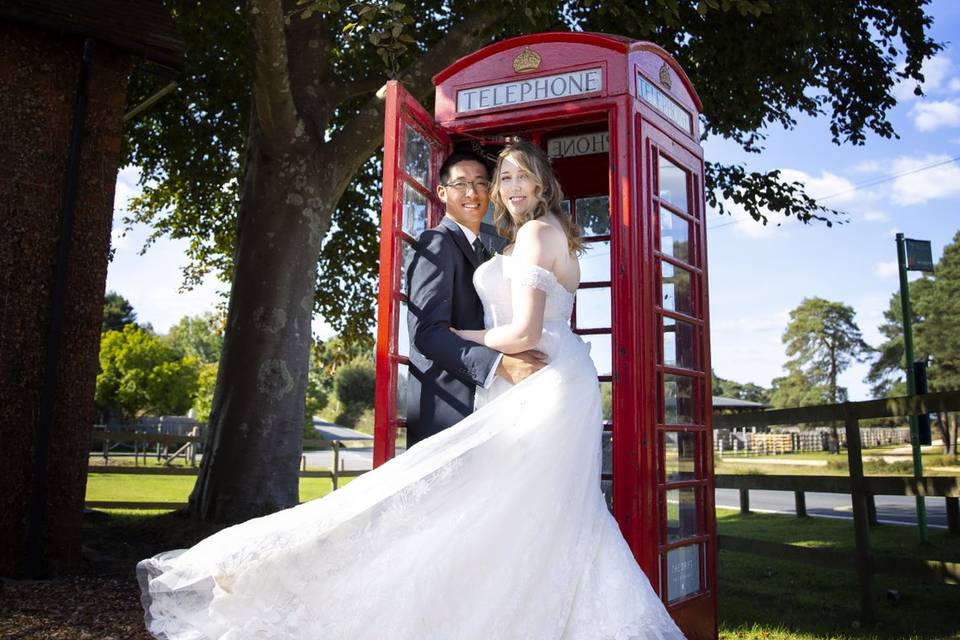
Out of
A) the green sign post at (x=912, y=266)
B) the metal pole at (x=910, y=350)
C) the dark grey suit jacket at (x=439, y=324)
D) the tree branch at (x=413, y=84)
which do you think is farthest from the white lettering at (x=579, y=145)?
the green sign post at (x=912, y=266)

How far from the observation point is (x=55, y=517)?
6336mm

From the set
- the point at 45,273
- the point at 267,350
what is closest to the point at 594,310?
the point at 45,273

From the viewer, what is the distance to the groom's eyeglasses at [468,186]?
4.06m

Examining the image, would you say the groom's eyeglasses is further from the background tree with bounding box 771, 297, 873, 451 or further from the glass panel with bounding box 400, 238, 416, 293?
the background tree with bounding box 771, 297, 873, 451

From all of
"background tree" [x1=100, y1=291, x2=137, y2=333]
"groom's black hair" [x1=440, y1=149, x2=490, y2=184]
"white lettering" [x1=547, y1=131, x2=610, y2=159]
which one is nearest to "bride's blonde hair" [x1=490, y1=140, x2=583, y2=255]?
"groom's black hair" [x1=440, y1=149, x2=490, y2=184]

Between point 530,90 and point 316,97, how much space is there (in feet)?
18.4

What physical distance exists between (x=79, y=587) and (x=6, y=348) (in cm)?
184

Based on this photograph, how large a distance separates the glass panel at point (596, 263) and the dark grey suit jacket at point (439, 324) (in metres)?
1.49

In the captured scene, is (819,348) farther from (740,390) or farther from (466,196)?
(466,196)

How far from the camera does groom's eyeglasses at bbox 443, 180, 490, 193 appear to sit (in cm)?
406

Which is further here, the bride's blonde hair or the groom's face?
the groom's face

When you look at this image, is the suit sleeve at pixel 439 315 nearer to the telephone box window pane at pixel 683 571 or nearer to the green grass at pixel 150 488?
the telephone box window pane at pixel 683 571

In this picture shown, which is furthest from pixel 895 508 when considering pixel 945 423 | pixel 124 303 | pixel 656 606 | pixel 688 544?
pixel 124 303

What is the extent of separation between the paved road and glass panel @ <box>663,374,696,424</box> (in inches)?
299
